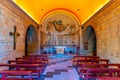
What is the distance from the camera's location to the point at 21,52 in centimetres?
766

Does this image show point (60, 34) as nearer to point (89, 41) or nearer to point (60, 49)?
point (60, 49)

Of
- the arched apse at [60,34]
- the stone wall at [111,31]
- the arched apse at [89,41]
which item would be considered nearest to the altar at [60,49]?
the arched apse at [60,34]

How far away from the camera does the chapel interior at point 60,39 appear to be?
16.0ft

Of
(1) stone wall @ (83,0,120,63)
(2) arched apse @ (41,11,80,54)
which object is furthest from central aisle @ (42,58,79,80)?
(2) arched apse @ (41,11,80,54)

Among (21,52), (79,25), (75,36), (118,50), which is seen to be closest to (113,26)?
(118,50)

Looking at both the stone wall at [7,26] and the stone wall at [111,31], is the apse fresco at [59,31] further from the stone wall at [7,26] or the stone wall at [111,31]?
the stone wall at [7,26]

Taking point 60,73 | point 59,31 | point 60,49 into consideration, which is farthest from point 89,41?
point 60,73

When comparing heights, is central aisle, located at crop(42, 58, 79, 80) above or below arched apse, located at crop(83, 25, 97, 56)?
below

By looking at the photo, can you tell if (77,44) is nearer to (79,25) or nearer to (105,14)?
(79,25)

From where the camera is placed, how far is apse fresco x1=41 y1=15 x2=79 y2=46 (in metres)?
14.7

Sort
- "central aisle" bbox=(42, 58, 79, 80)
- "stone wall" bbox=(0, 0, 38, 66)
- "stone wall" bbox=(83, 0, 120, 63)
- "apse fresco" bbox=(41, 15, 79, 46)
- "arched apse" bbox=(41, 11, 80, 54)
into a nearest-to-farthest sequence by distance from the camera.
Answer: "stone wall" bbox=(0, 0, 38, 66), "stone wall" bbox=(83, 0, 120, 63), "central aisle" bbox=(42, 58, 79, 80), "arched apse" bbox=(41, 11, 80, 54), "apse fresco" bbox=(41, 15, 79, 46)

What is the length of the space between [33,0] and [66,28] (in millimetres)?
6349

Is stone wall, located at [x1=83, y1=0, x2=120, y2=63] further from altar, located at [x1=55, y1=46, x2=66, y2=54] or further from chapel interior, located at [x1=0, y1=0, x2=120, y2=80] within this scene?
altar, located at [x1=55, y1=46, x2=66, y2=54]

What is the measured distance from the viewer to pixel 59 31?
1490 cm
